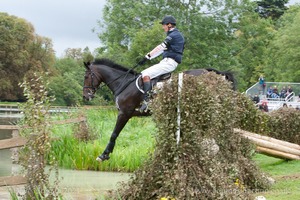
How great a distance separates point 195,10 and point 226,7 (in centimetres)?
247

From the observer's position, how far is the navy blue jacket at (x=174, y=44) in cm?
1250

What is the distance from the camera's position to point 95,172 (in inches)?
575

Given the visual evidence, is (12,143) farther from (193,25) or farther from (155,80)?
(193,25)

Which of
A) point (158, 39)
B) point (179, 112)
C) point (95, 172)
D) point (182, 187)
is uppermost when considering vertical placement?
point (158, 39)

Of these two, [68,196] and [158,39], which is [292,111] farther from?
[158,39]

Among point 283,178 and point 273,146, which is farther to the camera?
point 273,146

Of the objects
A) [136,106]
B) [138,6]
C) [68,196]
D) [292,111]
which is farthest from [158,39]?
[68,196]

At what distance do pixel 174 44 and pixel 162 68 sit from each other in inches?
26.0

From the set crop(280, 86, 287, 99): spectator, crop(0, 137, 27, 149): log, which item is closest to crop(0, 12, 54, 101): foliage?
crop(280, 86, 287, 99): spectator

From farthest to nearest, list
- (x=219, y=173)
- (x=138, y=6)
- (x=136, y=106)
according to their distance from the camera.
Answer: (x=138, y=6) < (x=136, y=106) < (x=219, y=173)

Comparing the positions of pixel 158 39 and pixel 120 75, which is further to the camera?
pixel 158 39

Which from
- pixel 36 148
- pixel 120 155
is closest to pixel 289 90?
pixel 120 155

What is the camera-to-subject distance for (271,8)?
7512cm

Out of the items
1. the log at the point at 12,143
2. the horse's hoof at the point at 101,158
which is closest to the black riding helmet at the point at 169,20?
the horse's hoof at the point at 101,158
